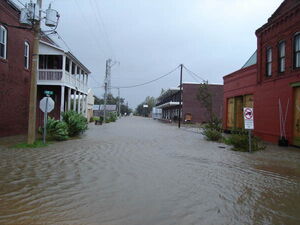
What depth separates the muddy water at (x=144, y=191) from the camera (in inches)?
183

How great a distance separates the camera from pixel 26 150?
11.9m

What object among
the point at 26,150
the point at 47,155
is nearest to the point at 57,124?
the point at 26,150

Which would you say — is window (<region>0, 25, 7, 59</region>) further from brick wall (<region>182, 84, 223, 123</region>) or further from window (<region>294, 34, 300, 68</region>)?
brick wall (<region>182, 84, 223, 123</region>)

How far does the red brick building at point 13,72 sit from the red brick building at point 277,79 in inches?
588

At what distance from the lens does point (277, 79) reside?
1717 cm

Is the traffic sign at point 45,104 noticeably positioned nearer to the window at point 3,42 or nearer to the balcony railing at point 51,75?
the window at point 3,42

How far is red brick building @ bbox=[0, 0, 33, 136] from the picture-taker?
52.4ft

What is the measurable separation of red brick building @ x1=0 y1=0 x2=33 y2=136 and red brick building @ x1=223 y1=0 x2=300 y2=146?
14.9m

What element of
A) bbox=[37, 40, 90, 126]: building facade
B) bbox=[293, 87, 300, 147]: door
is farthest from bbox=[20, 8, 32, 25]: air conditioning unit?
bbox=[293, 87, 300, 147]: door

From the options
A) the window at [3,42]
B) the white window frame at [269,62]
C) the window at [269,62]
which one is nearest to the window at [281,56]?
the white window frame at [269,62]

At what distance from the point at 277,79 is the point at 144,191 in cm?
1383

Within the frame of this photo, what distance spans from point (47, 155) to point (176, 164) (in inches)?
187

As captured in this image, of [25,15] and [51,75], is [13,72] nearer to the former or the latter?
[25,15]

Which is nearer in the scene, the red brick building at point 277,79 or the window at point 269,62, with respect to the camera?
the red brick building at point 277,79
